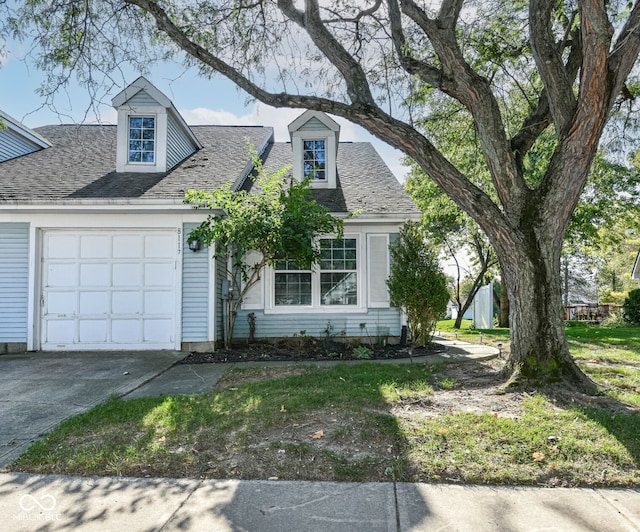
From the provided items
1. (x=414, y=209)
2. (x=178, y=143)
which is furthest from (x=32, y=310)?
(x=414, y=209)

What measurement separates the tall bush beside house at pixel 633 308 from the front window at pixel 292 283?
15.3 m

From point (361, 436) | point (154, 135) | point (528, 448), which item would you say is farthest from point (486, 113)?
point (154, 135)

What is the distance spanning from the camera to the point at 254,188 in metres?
10.2

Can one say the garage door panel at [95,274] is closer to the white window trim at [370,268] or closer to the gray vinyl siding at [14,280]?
the gray vinyl siding at [14,280]

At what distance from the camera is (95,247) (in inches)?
329

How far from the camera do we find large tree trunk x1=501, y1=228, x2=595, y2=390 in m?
5.03

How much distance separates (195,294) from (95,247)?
2.14 meters

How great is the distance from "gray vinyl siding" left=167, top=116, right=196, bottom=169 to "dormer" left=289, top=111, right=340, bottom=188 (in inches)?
108

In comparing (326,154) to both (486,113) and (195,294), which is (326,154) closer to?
(195,294)

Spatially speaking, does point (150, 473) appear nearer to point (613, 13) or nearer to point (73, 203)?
point (73, 203)

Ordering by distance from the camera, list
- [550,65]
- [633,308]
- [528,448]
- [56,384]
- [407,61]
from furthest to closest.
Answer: [633,308] < [407,61] < [56,384] < [550,65] < [528,448]

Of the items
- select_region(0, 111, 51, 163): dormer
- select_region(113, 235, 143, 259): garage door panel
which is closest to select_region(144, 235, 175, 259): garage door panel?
select_region(113, 235, 143, 259): garage door panel

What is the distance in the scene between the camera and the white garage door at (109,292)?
27.2ft

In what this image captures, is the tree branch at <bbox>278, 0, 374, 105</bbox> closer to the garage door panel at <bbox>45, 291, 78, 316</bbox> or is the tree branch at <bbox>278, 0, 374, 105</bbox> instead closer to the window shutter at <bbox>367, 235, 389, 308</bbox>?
Result: the window shutter at <bbox>367, 235, 389, 308</bbox>
